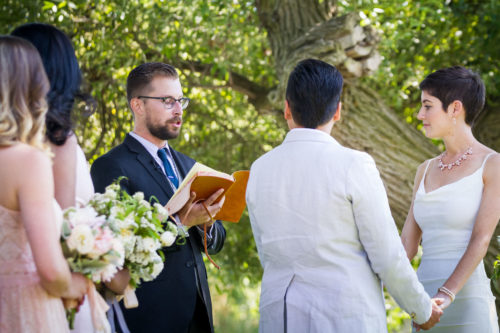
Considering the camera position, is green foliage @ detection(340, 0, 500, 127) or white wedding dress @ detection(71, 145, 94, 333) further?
green foliage @ detection(340, 0, 500, 127)

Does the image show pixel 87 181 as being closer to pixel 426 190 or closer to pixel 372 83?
pixel 426 190

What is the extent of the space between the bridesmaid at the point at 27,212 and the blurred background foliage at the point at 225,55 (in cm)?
358

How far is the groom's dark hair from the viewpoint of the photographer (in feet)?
9.33

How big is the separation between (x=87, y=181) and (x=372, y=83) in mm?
5100

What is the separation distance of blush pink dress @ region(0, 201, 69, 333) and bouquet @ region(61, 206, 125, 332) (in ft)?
0.24

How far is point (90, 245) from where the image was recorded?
233 centimetres

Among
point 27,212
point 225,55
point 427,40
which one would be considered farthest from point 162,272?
point 427,40

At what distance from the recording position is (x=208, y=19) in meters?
6.20

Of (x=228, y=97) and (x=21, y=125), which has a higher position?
(x=21, y=125)

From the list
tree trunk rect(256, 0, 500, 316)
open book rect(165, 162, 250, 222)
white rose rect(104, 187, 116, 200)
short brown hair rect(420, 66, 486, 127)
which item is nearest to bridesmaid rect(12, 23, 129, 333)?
white rose rect(104, 187, 116, 200)

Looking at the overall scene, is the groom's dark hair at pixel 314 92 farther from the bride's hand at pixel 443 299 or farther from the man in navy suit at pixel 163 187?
the bride's hand at pixel 443 299

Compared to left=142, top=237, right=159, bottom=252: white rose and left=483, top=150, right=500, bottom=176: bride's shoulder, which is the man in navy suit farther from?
left=483, top=150, right=500, bottom=176: bride's shoulder

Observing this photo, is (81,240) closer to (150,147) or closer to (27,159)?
(27,159)

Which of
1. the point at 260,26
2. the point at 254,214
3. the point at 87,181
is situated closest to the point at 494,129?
the point at 260,26
